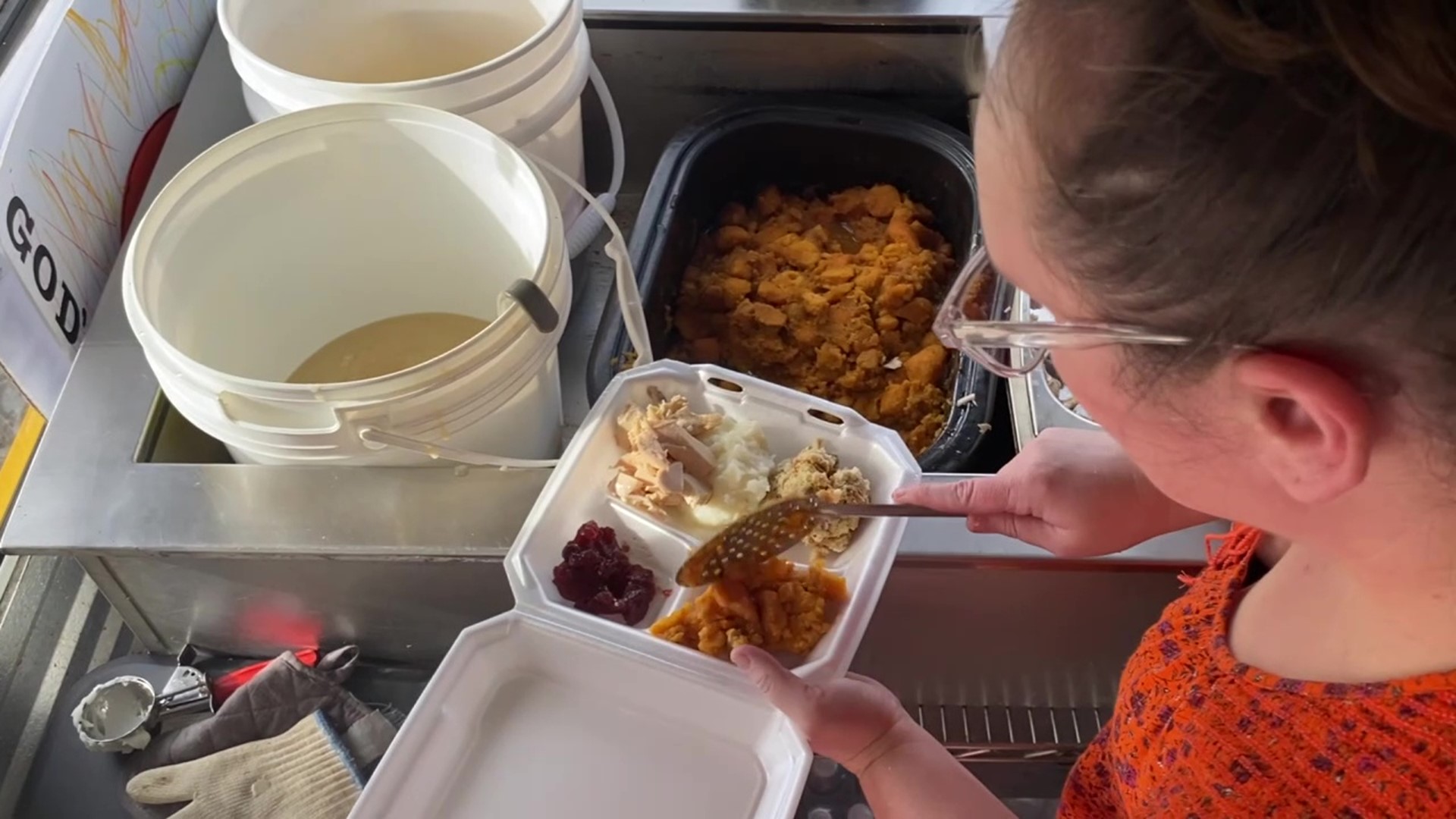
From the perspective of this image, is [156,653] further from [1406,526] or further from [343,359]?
[1406,526]

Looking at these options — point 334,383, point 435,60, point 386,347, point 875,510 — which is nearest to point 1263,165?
point 875,510

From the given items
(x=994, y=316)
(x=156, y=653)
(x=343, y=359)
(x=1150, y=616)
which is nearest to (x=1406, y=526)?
(x=1150, y=616)

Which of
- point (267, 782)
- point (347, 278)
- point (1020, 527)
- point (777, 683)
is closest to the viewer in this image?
point (777, 683)

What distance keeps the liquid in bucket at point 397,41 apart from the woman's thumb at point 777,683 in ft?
2.19

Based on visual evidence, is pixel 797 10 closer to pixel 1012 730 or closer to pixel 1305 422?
pixel 1012 730

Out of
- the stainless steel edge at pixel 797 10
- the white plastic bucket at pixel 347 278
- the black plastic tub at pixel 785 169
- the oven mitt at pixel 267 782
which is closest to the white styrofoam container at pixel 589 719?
the white plastic bucket at pixel 347 278

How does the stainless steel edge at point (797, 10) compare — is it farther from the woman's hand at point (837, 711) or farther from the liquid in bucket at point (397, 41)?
the woman's hand at point (837, 711)

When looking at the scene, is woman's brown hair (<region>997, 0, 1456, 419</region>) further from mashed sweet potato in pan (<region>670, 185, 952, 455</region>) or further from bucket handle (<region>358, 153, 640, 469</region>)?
mashed sweet potato in pan (<region>670, 185, 952, 455</region>)

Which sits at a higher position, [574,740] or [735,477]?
[735,477]

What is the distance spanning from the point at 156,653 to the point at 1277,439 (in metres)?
0.95

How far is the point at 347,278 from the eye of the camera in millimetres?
1021

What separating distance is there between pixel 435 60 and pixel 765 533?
26.1 inches

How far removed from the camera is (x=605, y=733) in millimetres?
766

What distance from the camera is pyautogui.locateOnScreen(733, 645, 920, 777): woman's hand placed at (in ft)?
2.31
